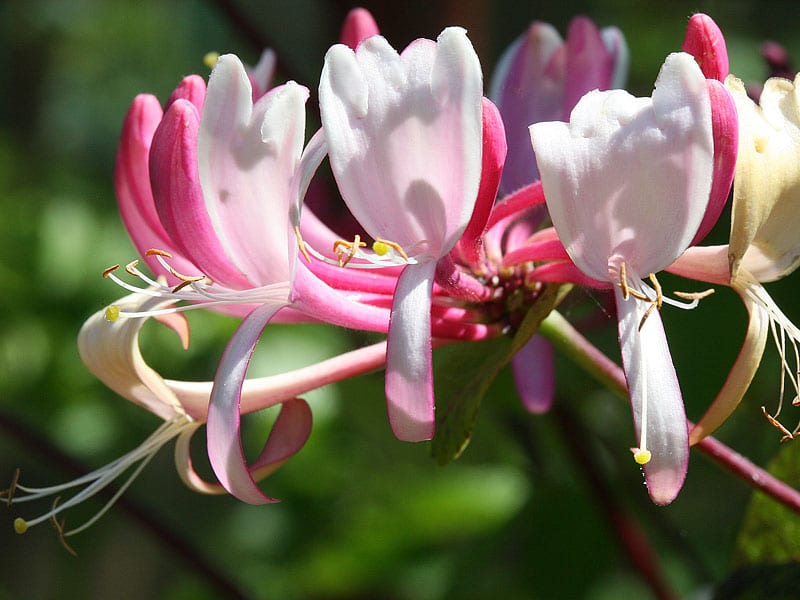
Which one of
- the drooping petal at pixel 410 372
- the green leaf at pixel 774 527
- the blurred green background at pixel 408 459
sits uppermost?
the drooping petal at pixel 410 372

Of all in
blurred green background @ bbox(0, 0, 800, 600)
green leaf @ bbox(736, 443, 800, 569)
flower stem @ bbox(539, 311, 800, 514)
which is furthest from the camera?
blurred green background @ bbox(0, 0, 800, 600)

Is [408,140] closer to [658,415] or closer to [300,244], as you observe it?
[300,244]

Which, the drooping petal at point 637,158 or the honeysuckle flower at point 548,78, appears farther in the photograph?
the honeysuckle flower at point 548,78

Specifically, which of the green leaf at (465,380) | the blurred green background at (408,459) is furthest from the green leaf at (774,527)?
the green leaf at (465,380)

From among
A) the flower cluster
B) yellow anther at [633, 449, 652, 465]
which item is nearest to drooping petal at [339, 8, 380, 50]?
the flower cluster

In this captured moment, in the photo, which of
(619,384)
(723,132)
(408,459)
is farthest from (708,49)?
(408,459)

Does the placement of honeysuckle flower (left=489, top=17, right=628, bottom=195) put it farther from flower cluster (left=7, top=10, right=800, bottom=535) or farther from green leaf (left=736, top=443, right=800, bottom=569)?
green leaf (left=736, top=443, right=800, bottom=569)

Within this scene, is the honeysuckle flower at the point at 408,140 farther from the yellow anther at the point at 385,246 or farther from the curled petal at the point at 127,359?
the curled petal at the point at 127,359
